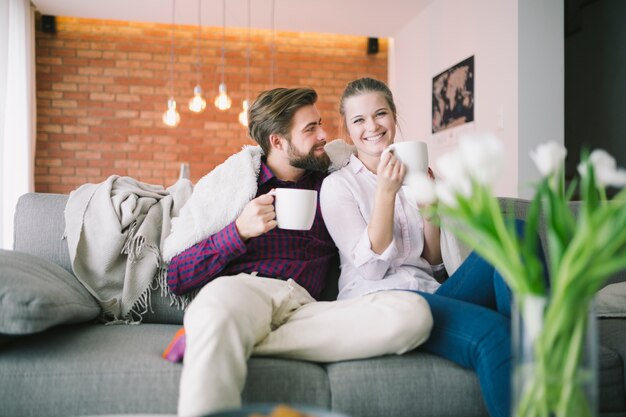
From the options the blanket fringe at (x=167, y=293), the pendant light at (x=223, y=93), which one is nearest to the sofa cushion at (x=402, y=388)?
the blanket fringe at (x=167, y=293)

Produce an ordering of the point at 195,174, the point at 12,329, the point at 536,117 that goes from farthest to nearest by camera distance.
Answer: the point at 195,174 < the point at 536,117 < the point at 12,329

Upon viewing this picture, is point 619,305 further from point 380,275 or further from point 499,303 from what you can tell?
point 380,275

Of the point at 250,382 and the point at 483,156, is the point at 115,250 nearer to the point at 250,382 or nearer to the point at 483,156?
the point at 250,382

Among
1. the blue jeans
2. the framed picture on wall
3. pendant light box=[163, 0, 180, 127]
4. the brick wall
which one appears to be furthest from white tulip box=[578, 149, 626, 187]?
the brick wall

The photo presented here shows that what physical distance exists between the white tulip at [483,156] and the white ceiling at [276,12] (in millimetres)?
4424

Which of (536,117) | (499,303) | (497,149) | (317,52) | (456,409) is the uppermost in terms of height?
(317,52)

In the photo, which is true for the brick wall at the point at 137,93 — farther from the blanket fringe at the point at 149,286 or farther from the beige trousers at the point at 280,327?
the beige trousers at the point at 280,327

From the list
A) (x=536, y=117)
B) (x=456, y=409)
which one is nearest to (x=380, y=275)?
(x=456, y=409)

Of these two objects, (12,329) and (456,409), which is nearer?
(12,329)

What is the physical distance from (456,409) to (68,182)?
5.03 m

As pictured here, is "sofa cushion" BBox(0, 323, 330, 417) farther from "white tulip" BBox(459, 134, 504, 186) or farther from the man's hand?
"white tulip" BBox(459, 134, 504, 186)

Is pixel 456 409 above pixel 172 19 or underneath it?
underneath

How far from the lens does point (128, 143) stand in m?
5.64

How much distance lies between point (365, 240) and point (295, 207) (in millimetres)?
296
